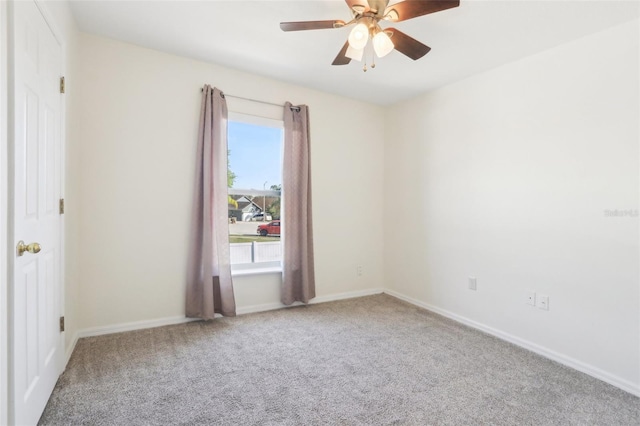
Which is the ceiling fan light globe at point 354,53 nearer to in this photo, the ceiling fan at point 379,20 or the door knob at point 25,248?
the ceiling fan at point 379,20

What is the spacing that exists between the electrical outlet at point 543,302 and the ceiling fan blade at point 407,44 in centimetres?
215

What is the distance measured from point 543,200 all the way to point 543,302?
0.84 meters

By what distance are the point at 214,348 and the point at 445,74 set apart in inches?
130

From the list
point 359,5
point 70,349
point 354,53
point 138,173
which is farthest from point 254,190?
point 359,5

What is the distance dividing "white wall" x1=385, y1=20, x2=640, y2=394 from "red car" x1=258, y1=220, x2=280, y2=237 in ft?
5.49

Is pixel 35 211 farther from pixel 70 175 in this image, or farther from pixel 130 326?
pixel 130 326

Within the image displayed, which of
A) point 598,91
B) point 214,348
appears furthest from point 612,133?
point 214,348

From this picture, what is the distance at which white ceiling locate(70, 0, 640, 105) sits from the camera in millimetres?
2152

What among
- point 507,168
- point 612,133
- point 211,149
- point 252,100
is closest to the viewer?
point 612,133

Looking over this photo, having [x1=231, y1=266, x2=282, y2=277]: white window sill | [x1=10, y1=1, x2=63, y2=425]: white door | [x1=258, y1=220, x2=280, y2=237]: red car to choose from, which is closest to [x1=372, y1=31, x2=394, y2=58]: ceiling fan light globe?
[x1=10, y1=1, x2=63, y2=425]: white door

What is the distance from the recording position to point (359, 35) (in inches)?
73.5

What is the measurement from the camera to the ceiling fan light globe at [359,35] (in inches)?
73.0

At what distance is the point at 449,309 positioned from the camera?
11.2 ft

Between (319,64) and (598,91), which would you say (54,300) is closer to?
A: (319,64)
